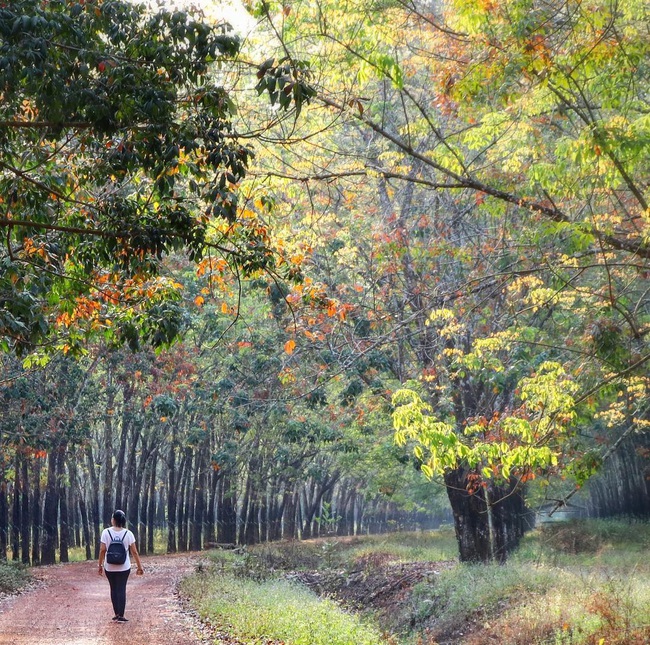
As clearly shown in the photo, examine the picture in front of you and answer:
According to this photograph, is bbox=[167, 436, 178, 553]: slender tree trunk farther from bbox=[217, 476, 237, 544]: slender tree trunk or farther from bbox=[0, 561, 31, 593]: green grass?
bbox=[0, 561, 31, 593]: green grass

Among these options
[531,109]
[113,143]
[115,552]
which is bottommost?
[115,552]

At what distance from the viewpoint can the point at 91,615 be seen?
51.5 ft

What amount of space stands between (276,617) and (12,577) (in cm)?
1115

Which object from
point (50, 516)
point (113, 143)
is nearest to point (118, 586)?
point (113, 143)

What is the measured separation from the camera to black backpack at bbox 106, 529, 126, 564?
13172mm

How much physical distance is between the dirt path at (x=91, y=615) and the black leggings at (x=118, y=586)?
0.94 ft

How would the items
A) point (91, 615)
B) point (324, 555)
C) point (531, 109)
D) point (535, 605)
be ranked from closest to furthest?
point (531, 109)
point (91, 615)
point (535, 605)
point (324, 555)

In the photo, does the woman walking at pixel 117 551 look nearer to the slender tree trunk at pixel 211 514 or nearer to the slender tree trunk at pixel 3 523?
the slender tree trunk at pixel 3 523

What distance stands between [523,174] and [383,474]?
2910cm

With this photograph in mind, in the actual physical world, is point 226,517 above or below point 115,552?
above

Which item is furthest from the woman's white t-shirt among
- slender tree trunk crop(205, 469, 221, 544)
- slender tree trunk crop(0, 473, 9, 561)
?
slender tree trunk crop(205, 469, 221, 544)

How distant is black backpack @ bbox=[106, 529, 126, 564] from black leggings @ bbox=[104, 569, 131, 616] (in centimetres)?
24

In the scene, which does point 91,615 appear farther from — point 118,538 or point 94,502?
point 94,502

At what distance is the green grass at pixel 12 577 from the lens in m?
20.9
